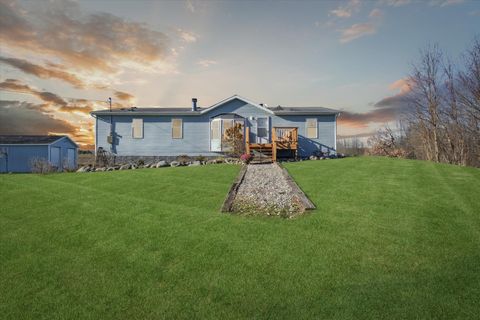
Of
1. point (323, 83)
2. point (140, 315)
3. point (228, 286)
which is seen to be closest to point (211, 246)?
point (228, 286)

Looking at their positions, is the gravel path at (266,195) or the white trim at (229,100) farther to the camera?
the white trim at (229,100)

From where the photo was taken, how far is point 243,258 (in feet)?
15.7

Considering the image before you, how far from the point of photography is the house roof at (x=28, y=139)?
2683cm

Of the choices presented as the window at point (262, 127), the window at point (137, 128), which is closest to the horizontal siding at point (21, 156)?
the window at point (137, 128)

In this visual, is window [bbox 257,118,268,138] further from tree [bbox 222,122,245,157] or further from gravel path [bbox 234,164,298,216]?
gravel path [bbox 234,164,298,216]

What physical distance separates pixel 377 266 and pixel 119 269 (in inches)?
171

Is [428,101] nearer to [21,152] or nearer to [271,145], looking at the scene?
[271,145]

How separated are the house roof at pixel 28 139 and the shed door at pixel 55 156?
97 cm

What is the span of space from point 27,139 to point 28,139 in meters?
0.10

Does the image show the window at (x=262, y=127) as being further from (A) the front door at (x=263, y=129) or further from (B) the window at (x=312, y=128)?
(B) the window at (x=312, y=128)

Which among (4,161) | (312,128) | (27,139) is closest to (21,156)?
(4,161)

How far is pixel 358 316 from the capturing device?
10.7ft

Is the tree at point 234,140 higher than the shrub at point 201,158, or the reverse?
the tree at point 234,140

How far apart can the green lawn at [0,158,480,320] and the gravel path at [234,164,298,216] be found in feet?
2.29
